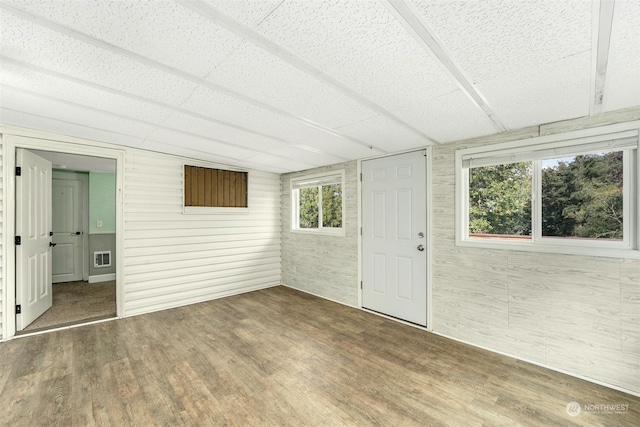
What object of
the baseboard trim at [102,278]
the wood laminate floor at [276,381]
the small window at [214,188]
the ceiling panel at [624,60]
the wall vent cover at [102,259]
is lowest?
the wood laminate floor at [276,381]

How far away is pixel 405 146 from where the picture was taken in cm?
334

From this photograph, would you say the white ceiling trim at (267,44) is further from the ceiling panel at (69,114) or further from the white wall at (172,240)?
the white wall at (172,240)

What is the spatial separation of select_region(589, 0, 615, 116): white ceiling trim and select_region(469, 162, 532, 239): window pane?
90 centimetres

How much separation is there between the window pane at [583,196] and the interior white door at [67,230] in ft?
25.2

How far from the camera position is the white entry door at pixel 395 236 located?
11.1 ft

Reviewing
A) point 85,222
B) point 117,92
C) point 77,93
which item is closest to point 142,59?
point 117,92

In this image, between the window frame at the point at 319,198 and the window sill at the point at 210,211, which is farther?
the window frame at the point at 319,198

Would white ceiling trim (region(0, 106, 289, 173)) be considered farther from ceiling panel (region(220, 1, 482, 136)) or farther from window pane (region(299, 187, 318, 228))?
ceiling panel (region(220, 1, 482, 136))

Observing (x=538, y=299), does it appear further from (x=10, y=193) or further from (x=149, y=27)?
(x=10, y=193)

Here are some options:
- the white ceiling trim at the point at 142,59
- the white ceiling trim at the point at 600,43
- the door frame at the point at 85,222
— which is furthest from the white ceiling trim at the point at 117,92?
the door frame at the point at 85,222

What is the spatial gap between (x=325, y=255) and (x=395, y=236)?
53.7 inches

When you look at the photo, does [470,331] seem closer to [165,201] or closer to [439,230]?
[439,230]

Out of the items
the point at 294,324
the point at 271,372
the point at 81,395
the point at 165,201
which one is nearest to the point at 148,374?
the point at 81,395

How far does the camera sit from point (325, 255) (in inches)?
180
